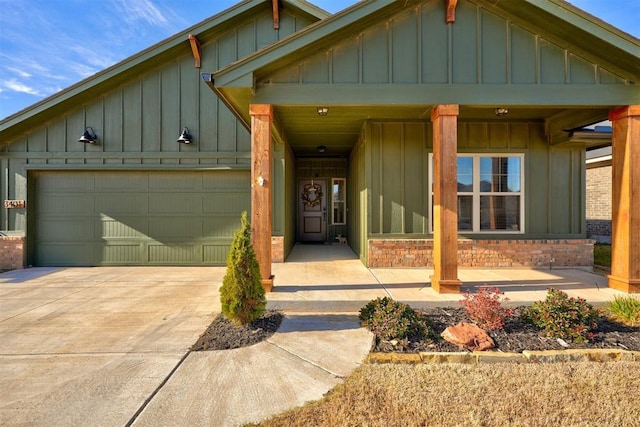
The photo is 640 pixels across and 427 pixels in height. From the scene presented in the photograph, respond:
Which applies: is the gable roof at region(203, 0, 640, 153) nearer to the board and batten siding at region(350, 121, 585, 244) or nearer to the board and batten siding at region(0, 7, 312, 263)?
the board and batten siding at region(350, 121, 585, 244)

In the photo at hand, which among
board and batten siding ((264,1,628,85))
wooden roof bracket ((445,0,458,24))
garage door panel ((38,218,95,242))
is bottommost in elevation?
garage door panel ((38,218,95,242))

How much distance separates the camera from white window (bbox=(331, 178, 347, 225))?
415 inches

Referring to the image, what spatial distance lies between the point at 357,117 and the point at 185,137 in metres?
3.95

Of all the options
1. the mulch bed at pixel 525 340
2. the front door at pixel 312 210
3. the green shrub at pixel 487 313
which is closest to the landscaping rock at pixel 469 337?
the mulch bed at pixel 525 340

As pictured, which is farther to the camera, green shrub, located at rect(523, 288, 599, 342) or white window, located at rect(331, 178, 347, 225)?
white window, located at rect(331, 178, 347, 225)

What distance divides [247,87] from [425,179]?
3.98m

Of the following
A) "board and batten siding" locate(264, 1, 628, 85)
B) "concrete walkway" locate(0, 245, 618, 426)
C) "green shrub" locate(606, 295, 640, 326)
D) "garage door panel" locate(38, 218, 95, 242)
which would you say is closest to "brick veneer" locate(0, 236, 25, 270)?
"garage door panel" locate(38, 218, 95, 242)

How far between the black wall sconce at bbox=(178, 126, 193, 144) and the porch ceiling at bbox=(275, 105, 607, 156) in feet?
7.23

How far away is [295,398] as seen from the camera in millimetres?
2307

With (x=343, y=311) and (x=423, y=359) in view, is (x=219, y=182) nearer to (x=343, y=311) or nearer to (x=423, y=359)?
(x=343, y=311)

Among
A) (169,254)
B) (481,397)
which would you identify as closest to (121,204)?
(169,254)

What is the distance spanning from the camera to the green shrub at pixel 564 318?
3.12 metres

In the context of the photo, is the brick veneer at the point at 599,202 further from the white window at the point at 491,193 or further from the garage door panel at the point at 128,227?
the garage door panel at the point at 128,227

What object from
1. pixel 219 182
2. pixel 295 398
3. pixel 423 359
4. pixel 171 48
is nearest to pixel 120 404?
pixel 295 398
